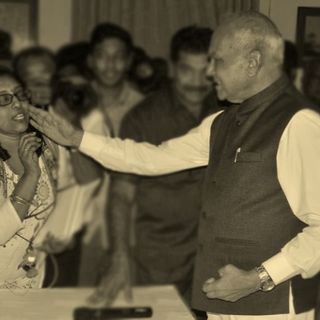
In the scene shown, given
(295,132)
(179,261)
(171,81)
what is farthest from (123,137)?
(295,132)

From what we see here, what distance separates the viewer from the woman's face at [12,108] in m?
1.55

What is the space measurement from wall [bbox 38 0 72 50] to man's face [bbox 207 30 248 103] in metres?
0.47

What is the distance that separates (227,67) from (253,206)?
1.15 ft

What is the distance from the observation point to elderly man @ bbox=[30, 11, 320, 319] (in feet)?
4.69

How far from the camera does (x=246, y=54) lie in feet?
4.96

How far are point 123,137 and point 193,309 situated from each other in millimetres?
545

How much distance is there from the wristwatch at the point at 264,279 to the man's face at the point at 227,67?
0.43 meters

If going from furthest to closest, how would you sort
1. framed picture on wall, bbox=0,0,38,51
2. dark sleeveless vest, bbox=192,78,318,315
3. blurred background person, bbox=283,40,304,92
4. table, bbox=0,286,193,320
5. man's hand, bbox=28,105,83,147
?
blurred background person, bbox=283,40,304,92, framed picture on wall, bbox=0,0,38,51, man's hand, bbox=28,105,83,147, dark sleeveless vest, bbox=192,78,318,315, table, bbox=0,286,193,320

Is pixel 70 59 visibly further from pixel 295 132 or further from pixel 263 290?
pixel 263 290

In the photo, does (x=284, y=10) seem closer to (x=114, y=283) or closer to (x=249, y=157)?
(x=249, y=157)

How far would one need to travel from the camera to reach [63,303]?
4.74ft

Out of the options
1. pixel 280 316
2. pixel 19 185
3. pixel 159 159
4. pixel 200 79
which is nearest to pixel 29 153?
pixel 19 185

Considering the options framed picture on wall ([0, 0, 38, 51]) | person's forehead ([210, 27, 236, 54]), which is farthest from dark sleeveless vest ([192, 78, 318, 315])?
framed picture on wall ([0, 0, 38, 51])

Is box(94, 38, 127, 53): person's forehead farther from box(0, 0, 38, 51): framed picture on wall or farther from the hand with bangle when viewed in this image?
the hand with bangle
